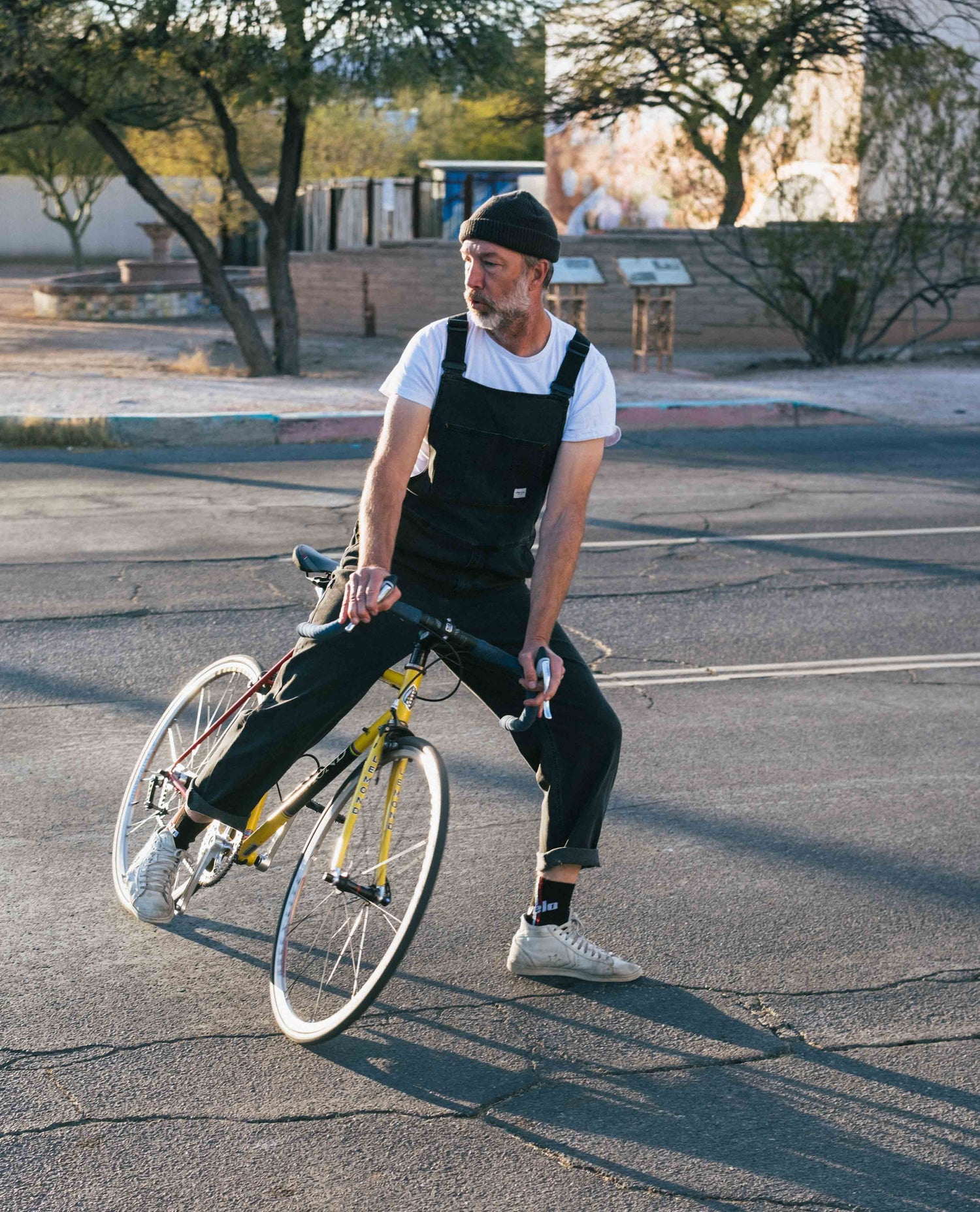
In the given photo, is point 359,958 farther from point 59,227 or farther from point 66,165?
point 59,227

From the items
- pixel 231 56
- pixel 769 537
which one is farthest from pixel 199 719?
pixel 231 56

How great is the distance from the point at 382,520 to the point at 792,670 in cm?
357

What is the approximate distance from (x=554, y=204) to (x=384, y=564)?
29.7 metres

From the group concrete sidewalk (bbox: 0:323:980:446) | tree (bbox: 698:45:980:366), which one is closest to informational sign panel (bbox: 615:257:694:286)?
concrete sidewalk (bbox: 0:323:980:446)

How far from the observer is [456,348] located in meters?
3.44

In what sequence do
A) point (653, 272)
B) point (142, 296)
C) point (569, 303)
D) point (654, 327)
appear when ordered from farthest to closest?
point (142, 296) < point (654, 327) < point (569, 303) < point (653, 272)

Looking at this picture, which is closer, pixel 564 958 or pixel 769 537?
pixel 564 958

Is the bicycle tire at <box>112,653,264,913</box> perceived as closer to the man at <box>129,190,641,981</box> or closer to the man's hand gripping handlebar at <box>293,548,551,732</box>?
the man at <box>129,190,641,981</box>

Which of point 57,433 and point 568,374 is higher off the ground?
point 568,374

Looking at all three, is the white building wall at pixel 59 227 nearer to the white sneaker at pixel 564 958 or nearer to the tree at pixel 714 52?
the tree at pixel 714 52

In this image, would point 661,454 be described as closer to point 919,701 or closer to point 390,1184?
point 919,701

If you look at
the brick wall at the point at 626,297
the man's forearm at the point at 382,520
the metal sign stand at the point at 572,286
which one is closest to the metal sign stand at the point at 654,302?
the metal sign stand at the point at 572,286

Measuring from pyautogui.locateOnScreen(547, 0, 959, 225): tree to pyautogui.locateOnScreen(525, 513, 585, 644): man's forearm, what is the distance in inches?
766

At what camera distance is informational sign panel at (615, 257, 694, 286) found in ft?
60.3
